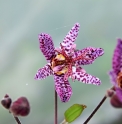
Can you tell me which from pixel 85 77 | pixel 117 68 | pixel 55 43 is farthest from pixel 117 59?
pixel 55 43

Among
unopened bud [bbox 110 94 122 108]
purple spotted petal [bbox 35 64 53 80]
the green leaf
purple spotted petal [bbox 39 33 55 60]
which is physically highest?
purple spotted petal [bbox 39 33 55 60]

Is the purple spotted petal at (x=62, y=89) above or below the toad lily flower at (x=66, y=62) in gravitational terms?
below

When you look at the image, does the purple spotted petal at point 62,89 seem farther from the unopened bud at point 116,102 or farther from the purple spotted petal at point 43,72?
the unopened bud at point 116,102

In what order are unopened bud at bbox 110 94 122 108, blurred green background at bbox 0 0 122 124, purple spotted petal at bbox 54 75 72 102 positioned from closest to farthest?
1. unopened bud at bbox 110 94 122 108
2. purple spotted petal at bbox 54 75 72 102
3. blurred green background at bbox 0 0 122 124

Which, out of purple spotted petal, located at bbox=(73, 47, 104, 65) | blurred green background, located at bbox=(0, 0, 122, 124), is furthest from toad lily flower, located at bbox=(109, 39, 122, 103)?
blurred green background, located at bbox=(0, 0, 122, 124)

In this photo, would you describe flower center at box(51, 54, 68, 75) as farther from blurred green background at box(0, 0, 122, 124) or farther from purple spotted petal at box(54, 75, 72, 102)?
blurred green background at box(0, 0, 122, 124)

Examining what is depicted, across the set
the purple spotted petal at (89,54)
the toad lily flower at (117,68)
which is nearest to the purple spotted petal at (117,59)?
the toad lily flower at (117,68)
